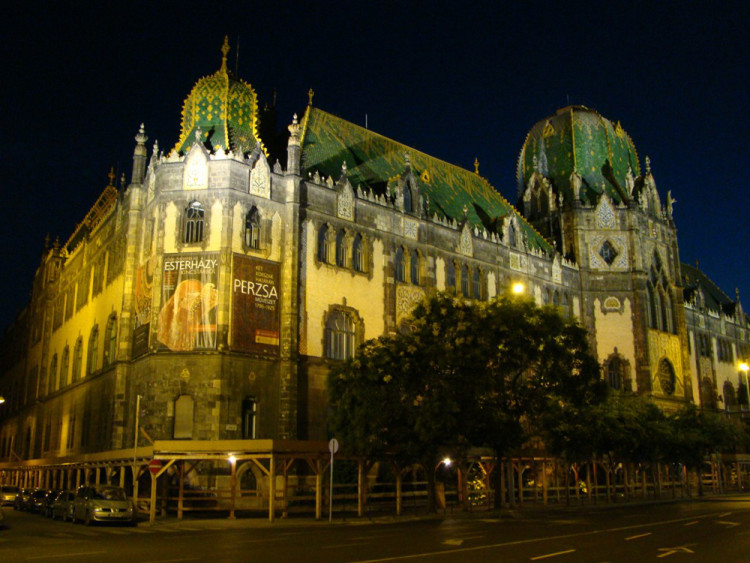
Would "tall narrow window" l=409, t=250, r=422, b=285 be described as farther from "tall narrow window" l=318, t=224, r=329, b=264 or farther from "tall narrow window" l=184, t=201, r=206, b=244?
"tall narrow window" l=184, t=201, r=206, b=244

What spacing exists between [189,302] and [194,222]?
15.0 ft

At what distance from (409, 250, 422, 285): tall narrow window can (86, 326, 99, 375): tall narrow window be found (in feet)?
Answer: 69.8

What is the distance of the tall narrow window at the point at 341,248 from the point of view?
45.2 m

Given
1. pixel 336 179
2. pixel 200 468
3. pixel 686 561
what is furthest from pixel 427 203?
pixel 686 561

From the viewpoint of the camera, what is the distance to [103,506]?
2888cm

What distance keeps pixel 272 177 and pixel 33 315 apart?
44.3 metres

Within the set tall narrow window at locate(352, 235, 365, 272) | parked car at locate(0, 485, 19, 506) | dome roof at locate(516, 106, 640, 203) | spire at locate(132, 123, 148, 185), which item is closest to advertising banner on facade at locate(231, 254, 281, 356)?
tall narrow window at locate(352, 235, 365, 272)

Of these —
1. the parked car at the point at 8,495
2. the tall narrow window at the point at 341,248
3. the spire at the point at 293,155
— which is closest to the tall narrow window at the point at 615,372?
the tall narrow window at the point at 341,248

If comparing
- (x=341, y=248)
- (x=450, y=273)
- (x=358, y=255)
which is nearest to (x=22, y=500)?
(x=341, y=248)

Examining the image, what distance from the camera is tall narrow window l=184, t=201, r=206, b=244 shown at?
133 feet

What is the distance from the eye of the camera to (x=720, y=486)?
60.5 m

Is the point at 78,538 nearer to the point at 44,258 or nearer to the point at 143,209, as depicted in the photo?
the point at 143,209

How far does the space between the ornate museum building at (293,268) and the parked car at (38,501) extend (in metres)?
3.94

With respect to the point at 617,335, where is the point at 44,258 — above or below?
above
